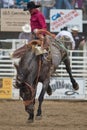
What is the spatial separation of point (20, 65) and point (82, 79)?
215 inches

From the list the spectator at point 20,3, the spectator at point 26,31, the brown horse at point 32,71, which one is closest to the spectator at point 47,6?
the spectator at point 20,3

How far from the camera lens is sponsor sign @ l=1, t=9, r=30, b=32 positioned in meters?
18.8

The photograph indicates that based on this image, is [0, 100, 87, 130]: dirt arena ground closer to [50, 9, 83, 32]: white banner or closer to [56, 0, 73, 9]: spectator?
[50, 9, 83, 32]: white banner

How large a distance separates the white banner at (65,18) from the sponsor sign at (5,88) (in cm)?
431

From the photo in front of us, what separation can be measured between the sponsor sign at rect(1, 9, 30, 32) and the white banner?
99cm

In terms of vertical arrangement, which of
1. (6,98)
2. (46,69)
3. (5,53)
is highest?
(46,69)

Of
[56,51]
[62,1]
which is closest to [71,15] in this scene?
[62,1]

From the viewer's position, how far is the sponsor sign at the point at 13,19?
18.8 meters

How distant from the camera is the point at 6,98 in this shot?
1506 centimetres

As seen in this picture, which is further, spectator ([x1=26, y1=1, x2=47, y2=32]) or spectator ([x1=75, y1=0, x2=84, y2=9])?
spectator ([x1=75, y1=0, x2=84, y2=9])

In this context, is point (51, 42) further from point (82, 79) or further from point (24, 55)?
point (82, 79)

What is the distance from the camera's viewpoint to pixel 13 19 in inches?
742

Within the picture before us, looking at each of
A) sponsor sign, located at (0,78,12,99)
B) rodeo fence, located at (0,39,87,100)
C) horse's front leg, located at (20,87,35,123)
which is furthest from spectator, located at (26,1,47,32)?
sponsor sign, located at (0,78,12,99)

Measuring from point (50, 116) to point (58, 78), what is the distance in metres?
4.16
